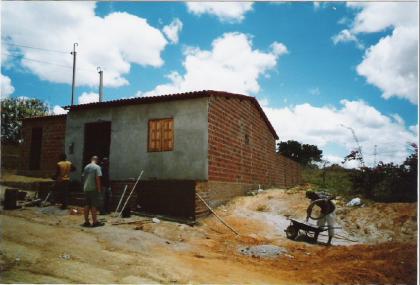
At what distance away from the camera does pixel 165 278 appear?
5.62 metres

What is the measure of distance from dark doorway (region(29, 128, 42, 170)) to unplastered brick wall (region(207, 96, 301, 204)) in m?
9.98

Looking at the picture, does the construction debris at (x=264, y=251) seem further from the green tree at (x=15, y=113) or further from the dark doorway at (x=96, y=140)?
the green tree at (x=15, y=113)

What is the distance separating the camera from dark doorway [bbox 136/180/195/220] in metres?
11.1

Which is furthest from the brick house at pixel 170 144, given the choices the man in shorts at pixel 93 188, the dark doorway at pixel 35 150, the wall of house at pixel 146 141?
the man in shorts at pixel 93 188

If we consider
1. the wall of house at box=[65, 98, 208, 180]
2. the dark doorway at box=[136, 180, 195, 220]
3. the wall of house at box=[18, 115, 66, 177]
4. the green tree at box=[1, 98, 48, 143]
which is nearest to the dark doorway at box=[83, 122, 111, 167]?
the wall of house at box=[65, 98, 208, 180]

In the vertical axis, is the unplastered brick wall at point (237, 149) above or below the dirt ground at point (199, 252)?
above

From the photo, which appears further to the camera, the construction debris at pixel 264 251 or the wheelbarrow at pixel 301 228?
the wheelbarrow at pixel 301 228

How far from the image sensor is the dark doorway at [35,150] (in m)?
17.8

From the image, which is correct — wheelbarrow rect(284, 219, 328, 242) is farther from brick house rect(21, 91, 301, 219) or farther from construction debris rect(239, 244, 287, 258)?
brick house rect(21, 91, 301, 219)

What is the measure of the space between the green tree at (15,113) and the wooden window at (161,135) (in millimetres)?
25307

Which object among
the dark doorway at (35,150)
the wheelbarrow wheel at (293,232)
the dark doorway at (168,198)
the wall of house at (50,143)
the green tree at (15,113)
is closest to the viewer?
the wheelbarrow wheel at (293,232)

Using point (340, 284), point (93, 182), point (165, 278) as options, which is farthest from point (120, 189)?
point (340, 284)

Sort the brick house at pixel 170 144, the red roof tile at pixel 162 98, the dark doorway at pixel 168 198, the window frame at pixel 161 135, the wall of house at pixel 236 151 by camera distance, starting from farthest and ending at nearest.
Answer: the window frame at pixel 161 135 < the wall of house at pixel 236 151 < the red roof tile at pixel 162 98 < the brick house at pixel 170 144 < the dark doorway at pixel 168 198

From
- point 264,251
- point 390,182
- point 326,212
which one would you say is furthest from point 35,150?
point 390,182
